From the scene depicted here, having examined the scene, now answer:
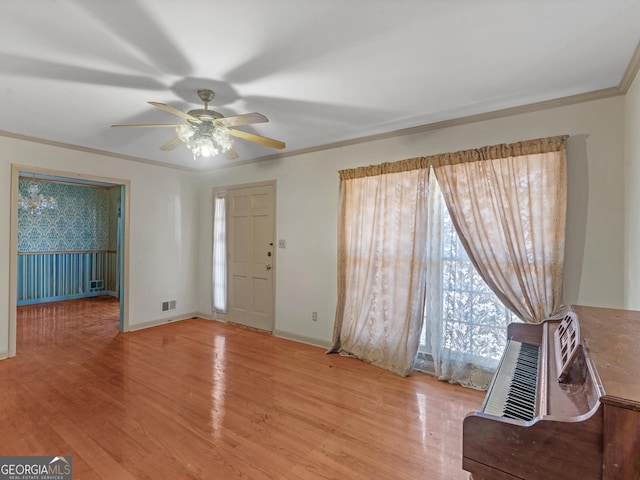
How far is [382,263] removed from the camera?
3.27 meters

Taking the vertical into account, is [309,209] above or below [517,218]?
above

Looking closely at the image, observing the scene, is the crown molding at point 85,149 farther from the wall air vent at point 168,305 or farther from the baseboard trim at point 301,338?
the baseboard trim at point 301,338

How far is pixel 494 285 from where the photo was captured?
2621 millimetres

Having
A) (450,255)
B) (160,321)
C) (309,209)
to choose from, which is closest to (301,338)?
(309,209)

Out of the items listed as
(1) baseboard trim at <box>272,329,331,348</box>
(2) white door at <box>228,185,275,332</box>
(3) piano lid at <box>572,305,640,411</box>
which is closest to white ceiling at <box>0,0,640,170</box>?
(3) piano lid at <box>572,305,640,411</box>

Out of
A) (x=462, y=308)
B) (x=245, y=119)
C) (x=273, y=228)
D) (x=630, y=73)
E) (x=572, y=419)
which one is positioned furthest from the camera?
(x=273, y=228)

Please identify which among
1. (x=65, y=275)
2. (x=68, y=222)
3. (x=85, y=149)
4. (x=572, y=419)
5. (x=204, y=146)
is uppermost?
(x=85, y=149)

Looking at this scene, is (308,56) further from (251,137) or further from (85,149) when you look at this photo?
(85,149)

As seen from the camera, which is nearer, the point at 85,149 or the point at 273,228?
the point at 85,149

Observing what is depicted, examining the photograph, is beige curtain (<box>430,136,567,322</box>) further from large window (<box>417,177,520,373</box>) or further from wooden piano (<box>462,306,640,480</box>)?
wooden piano (<box>462,306,640,480</box>)

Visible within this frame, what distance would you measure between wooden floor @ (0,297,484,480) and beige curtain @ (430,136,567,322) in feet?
3.22

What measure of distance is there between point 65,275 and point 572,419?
8.09 metres

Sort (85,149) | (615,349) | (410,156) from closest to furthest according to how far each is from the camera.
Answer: (615,349)
(410,156)
(85,149)

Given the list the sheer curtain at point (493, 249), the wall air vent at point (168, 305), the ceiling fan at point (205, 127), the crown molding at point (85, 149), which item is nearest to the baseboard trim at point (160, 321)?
the wall air vent at point (168, 305)
